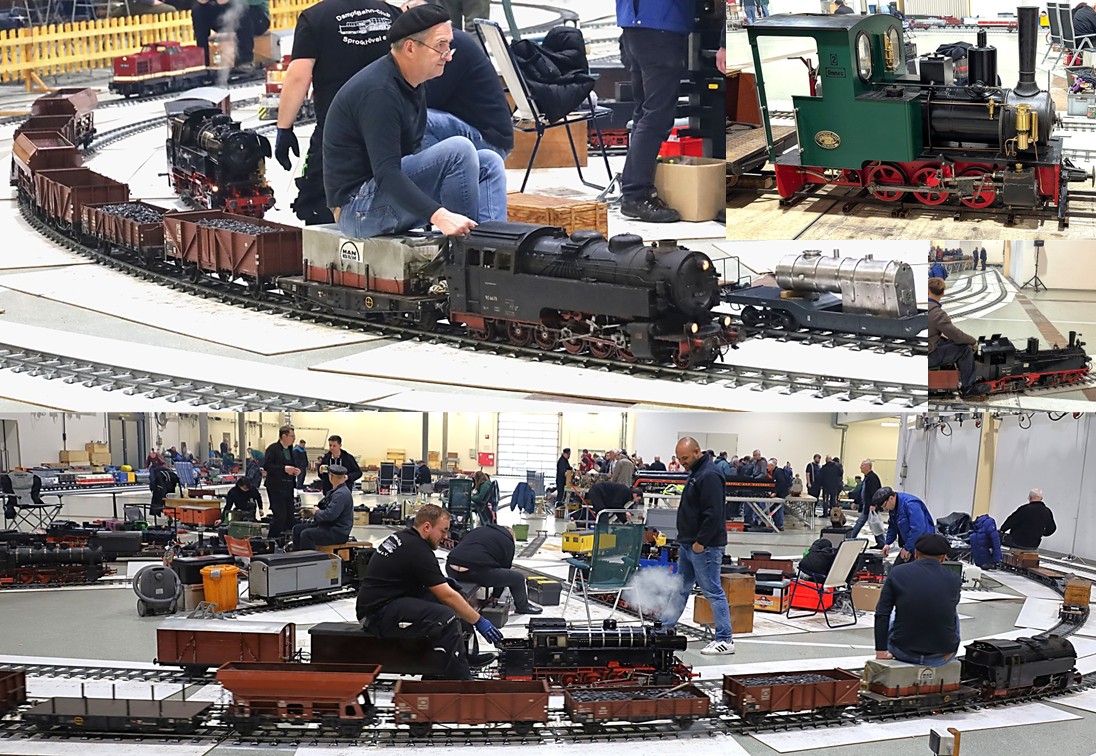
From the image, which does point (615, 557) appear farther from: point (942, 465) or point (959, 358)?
point (942, 465)

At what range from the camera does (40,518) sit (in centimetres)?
1344

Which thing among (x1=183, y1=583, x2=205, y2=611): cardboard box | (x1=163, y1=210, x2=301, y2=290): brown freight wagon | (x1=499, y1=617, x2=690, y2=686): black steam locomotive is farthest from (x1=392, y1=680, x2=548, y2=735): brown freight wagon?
(x1=163, y1=210, x2=301, y2=290): brown freight wagon

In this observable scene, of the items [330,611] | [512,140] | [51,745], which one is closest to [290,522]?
[330,611]

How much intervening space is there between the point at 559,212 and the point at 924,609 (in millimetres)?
4906

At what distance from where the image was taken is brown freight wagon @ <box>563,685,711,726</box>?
7.46 m

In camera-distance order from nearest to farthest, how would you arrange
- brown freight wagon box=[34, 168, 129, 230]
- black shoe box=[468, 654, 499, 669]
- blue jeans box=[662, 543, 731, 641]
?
black shoe box=[468, 654, 499, 669] < blue jeans box=[662, 543, 731, 641] < brown freight wagon box=[34, 168, 129, 230]

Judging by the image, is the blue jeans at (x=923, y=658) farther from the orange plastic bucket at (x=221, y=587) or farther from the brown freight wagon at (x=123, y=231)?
the brown freight wagon at (x=123, y=231)

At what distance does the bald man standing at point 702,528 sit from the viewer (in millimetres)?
8766

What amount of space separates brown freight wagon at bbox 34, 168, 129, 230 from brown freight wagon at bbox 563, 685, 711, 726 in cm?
1012

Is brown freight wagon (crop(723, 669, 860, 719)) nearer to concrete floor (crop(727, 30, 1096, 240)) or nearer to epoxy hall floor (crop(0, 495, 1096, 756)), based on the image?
epoxy hall floor (crop(0, 495, 1096, 756))

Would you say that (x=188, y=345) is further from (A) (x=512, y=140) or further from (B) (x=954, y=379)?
(B) (x=954, y=379)

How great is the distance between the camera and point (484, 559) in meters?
9.88

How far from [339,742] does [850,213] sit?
6.02 metres

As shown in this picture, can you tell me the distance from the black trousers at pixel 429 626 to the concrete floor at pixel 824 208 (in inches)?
175
